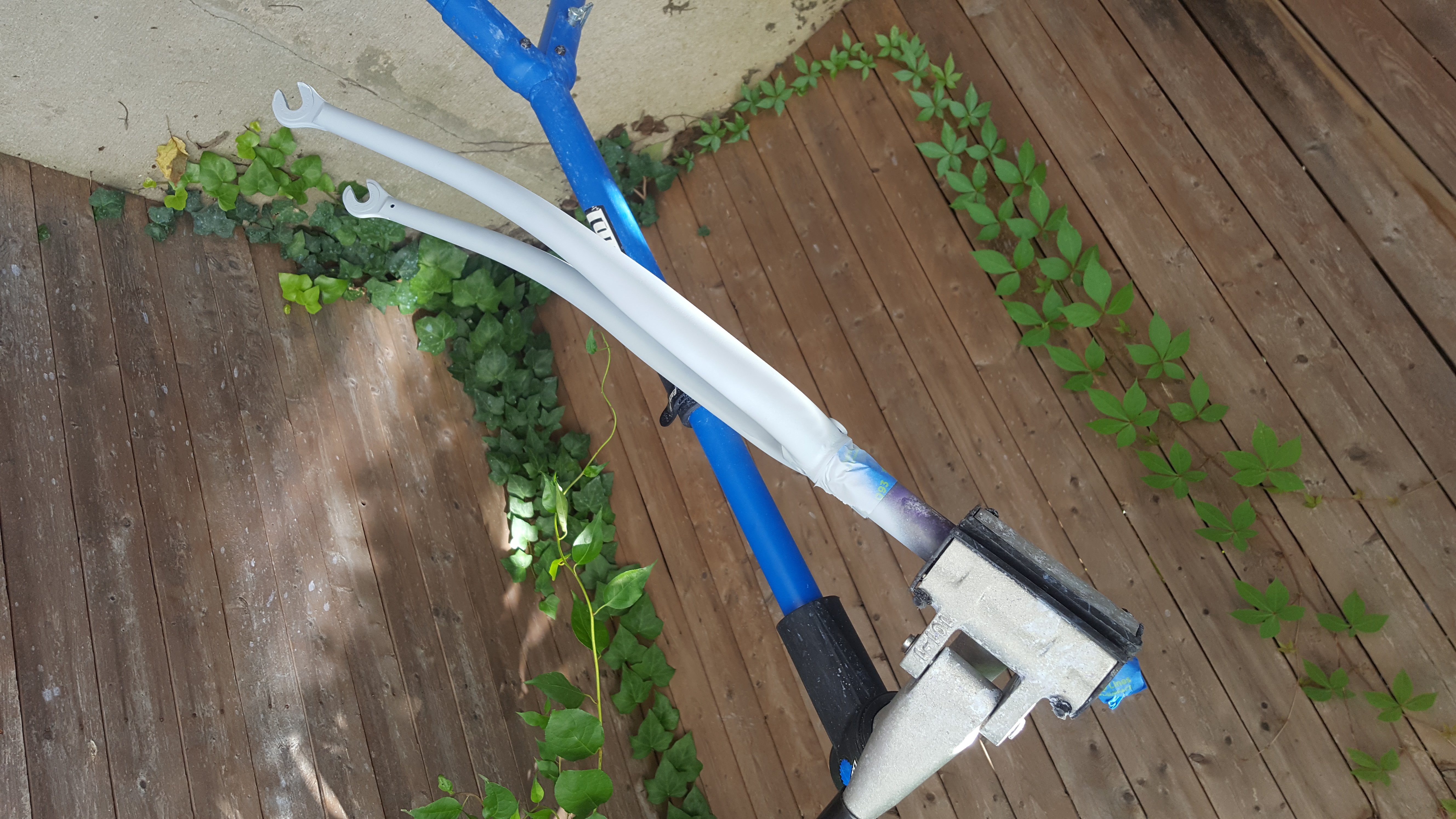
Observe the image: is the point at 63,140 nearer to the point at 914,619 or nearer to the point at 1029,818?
the point at 914,619

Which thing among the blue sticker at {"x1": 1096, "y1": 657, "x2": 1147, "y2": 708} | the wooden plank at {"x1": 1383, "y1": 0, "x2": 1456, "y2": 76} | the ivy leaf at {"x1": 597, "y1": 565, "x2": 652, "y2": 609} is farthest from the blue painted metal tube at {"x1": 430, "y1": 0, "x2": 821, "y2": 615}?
the wooden plank at {"x1": 1383, "y1": 0, "x2": 1456, "y2": 76}

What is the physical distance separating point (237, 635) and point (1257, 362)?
1.82 metres

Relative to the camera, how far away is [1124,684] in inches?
26.5

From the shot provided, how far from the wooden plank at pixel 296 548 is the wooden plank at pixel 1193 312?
146 cm

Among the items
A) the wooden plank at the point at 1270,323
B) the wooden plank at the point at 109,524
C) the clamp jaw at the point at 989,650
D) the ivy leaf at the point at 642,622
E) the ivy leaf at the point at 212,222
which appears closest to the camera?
the clamp jaw at the point at 989,650

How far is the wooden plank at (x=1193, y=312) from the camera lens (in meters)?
1.31

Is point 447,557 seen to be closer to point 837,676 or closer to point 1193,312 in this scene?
point 837,676

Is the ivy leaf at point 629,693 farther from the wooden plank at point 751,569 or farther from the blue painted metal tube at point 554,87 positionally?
the blue painted metal tube at point 554,87

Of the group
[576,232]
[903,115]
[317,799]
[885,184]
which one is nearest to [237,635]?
[317,799]

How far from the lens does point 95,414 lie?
133 centimetres

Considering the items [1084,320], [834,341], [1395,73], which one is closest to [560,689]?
[834,341]

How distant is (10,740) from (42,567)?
0.24m

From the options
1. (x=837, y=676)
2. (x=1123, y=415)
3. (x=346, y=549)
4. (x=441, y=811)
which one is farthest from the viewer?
(x=346, y=549)

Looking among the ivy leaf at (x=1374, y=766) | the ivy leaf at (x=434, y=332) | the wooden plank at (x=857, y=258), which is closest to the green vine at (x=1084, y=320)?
the ivy leaf at (x=1374, y=766)
